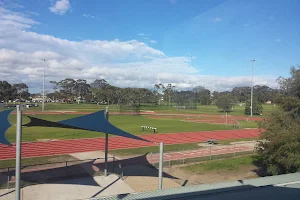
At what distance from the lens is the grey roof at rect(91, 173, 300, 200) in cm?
472

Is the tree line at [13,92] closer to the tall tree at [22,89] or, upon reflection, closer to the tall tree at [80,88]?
the tall tree at [22,89]

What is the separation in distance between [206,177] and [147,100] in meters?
98.9

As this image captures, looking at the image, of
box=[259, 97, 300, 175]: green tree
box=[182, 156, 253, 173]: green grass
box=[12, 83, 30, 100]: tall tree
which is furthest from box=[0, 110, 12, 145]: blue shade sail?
box=[12, 83, 30, 100]: tall tree

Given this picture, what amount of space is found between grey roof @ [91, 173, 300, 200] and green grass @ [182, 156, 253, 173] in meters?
8.89

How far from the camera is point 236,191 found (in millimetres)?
5191

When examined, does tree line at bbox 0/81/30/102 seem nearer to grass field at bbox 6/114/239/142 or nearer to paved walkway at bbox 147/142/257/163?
grass field at bbox 6/114/239/142

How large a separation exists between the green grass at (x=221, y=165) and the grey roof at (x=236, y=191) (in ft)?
29.2

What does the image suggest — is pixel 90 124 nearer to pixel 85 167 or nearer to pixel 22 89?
pixel 85 167

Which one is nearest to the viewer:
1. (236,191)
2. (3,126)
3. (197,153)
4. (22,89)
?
(236,191)

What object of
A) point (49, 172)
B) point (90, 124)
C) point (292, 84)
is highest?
point (292, 84)

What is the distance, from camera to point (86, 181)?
1136 cm

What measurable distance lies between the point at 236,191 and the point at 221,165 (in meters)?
10.9

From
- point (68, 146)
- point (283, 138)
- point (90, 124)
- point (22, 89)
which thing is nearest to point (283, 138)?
point (283, 138)

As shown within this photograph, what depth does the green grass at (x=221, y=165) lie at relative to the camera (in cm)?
1473
